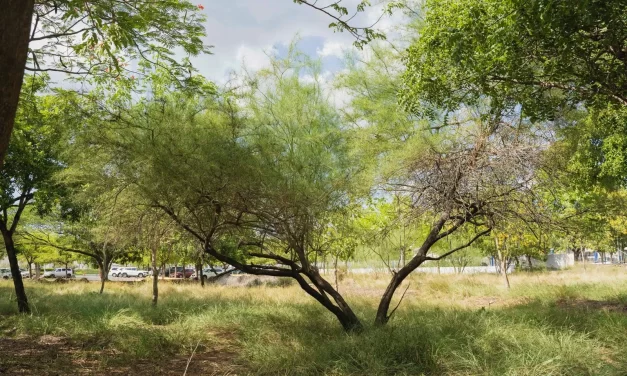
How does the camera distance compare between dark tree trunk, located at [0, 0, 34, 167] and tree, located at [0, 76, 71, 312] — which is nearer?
dark tree trunk, located at [0, 0, 34, 167]

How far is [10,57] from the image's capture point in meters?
2.48

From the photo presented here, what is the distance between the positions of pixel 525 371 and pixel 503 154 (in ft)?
11.3

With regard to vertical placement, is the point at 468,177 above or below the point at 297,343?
above

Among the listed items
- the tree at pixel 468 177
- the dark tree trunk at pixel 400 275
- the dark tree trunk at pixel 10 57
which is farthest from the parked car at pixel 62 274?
the dark tree trunk at pixel 10 57

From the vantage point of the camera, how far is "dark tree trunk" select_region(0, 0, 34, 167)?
8.10 feet

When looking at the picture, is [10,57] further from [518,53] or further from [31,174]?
[31,174]

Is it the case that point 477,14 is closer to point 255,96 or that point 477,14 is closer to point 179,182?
point 179,182

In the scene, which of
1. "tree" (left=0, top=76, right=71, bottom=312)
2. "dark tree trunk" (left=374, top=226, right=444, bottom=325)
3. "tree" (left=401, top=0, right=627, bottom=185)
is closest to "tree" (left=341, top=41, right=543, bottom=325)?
"dark tree trunk" (left=374, top=226, right=444, bottom=325)

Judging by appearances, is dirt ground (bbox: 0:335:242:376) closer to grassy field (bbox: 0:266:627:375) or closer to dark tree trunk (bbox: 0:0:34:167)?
grassy field (bbox: 0:266:627:375)

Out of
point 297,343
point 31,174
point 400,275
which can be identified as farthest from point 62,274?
point 400,275

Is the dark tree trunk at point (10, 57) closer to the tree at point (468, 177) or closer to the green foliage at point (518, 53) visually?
the green foliage at point (518, 53)

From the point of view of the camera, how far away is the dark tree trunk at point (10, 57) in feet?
8.10

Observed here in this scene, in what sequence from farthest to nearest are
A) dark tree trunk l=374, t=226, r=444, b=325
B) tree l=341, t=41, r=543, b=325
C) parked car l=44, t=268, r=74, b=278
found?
parked car l=44, t=268, r=74, b=278 → dark tree trunk l=374, t=226, r=444, b=325 → tree l=341, t=41, r=543, b=325

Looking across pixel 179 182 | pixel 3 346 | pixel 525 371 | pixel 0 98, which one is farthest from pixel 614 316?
pixel 3 346
